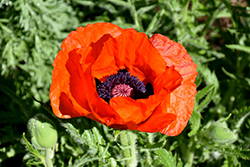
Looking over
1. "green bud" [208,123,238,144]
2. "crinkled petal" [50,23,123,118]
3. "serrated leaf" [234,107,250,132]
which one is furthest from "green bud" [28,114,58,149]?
"serrated leaf" [234,107,250,132]

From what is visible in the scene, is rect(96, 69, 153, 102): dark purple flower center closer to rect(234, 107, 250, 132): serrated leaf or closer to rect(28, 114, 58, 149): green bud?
rect(28, 114, 58, 149): green bud

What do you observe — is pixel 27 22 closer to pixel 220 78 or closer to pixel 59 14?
pixel 59 14

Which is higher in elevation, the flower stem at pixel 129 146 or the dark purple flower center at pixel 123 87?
Answer: the dark purple flower center at pixel 123 87

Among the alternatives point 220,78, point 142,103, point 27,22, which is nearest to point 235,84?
point 220,78

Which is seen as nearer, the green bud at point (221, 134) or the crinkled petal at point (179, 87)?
the crinkled petal at point (179, 87)

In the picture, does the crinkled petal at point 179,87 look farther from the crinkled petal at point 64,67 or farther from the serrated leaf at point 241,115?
the serrated leaf at point 241,115

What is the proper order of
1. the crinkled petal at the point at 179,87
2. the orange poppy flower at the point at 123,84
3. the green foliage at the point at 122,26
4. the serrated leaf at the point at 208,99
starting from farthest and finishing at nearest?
the green foliage at the point at 122,26
the serrated leaf at the point at 208,99
the crinkled petal at the point at 179,87
the orange poppy flower at the point at 123,84

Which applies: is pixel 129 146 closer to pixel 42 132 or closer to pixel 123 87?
pixel 123 87

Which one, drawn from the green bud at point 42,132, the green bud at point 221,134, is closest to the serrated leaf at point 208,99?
the green bud at point 221,134

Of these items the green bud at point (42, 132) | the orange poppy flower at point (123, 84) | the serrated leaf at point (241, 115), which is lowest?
the serrated leaf at point (241, 115)
